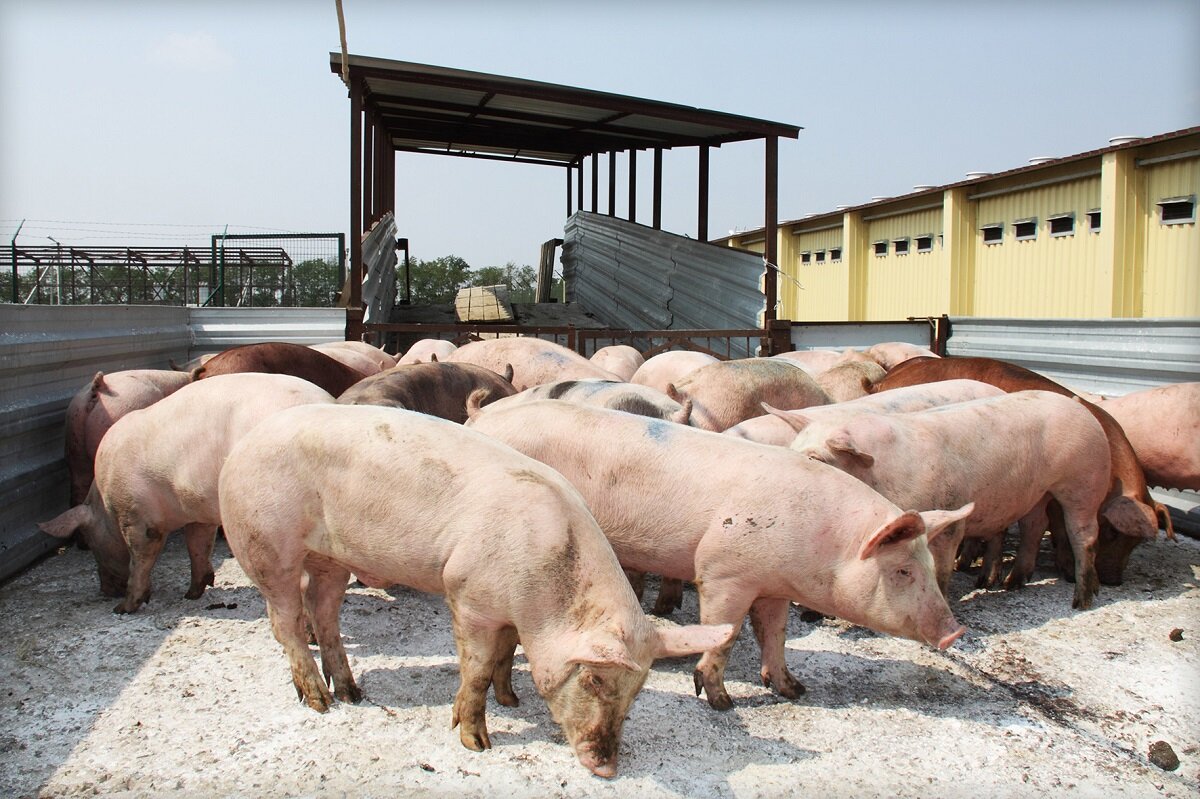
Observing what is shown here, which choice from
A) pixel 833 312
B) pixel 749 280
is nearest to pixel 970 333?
pixel 749 280

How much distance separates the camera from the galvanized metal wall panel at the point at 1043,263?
567 inches

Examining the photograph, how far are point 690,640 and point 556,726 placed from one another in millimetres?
796

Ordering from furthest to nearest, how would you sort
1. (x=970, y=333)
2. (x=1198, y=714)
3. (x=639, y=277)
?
(x=639, y=277) → (x=970, y=333) → (x=1198, y=714)

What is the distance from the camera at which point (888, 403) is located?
5746 mm

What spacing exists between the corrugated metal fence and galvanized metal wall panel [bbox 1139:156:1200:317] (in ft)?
39.5

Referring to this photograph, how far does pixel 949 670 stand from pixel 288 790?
9.22 feet

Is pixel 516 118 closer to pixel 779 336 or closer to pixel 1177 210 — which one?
pixel 779 336

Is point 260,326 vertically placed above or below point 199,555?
above

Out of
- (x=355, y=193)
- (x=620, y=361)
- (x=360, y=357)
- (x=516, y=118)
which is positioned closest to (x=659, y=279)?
(x=516, y=118)

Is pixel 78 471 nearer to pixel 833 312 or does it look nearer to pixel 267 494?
pixel 267 494

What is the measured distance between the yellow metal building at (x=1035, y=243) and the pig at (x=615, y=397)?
461 cm

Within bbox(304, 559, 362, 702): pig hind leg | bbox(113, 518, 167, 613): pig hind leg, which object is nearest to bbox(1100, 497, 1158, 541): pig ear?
bbox(304, 559, 362, 702): pig hind leg

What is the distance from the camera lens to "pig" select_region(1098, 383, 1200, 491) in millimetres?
5992

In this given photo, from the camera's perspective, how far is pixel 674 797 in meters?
3.06
